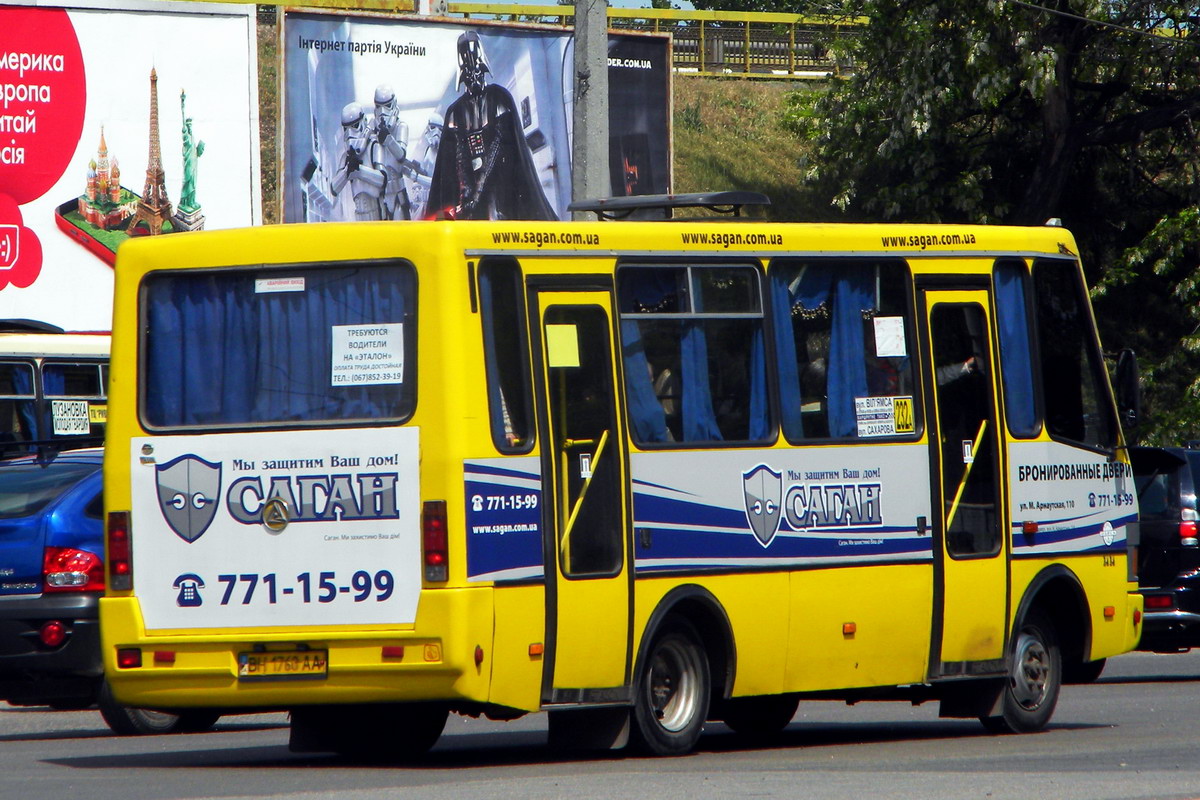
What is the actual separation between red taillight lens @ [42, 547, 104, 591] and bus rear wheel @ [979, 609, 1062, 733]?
5.38 meters

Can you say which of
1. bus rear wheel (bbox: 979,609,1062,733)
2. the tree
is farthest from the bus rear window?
the tree

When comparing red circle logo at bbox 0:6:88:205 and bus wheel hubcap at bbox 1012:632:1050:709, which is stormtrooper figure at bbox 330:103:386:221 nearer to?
red circle logo at bbox 0:6:88:205

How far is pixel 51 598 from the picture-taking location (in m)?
12.0

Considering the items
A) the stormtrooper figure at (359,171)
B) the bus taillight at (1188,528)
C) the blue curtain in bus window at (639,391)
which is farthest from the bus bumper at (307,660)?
the stormtrooper figure at (359,171)

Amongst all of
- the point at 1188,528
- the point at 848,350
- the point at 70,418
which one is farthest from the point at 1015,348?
the point at 70,418

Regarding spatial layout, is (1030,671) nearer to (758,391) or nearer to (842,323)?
(842,323)

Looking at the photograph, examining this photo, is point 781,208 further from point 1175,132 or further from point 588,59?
point 588,59

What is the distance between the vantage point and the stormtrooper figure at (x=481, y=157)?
30.6 metres

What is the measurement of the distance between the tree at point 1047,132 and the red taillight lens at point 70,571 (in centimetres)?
1766

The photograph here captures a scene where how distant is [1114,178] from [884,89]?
4.84m

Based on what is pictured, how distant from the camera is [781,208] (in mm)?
42094

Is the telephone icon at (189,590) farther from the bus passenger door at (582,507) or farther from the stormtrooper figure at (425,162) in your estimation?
the stormtrooper figure at (425,162)

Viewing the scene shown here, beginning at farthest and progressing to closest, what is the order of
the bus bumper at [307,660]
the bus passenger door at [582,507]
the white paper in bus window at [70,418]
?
the white paper in bus window at [70,418]
the bus passenger door at [582,507]
the bus bumper at [307,660]

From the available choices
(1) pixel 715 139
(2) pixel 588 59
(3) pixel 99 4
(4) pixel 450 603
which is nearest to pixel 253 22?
(3) pixel 99 4
